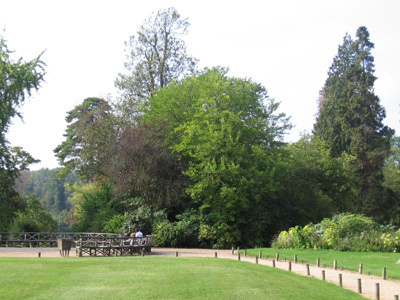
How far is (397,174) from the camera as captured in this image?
5741 centimetres

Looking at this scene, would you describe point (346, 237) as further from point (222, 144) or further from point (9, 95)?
point (9, 95)

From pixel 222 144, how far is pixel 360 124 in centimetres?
2395

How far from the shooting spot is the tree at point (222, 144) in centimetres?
3284

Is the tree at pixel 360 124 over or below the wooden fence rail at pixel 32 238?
over

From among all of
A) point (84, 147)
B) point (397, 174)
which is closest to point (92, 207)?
point (84, 147)

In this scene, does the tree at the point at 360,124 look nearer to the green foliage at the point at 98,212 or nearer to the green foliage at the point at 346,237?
the green foliage at the point at 346,237

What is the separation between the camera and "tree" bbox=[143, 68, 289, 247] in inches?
1293

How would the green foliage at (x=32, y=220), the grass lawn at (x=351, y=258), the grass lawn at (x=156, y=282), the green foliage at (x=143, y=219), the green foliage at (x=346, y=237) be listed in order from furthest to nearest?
the green foliage at (x=32, y=220) → the green foliage at (x=143, y=219) → the green foliage at (x=346, y=237) → the grass lawn at (x=351, y=258) → the grass lawn at (x=156, y=282)

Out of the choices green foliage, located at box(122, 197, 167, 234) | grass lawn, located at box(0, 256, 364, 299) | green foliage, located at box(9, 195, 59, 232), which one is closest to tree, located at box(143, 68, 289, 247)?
green foliage, located at box(122, 197, 167, 234)

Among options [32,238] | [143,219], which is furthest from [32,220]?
[143,219]

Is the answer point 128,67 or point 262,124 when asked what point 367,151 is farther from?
point 128,67

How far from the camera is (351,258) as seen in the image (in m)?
22.6

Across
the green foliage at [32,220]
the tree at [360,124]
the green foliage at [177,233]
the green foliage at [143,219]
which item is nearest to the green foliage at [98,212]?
the green foliage at [143,219]

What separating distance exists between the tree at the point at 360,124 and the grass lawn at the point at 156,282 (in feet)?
113
